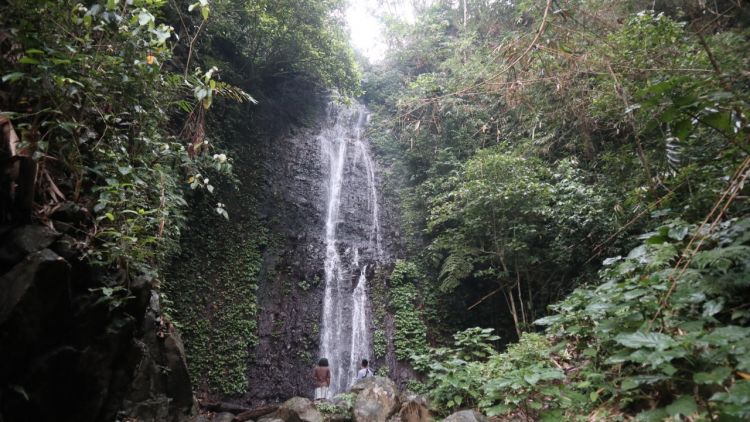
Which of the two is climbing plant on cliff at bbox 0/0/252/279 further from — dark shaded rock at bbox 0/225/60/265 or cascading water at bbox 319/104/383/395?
cascading water at bbox 319/104/383/395

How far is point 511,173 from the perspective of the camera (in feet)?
25.5

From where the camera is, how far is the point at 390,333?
9547mm

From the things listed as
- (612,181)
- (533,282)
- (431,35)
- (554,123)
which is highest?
(431,35)

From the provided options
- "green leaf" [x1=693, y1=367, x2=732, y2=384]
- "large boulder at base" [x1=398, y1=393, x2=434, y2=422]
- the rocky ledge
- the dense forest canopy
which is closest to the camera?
"green leaf" [x1=693, y1=367, x2=732, y2=384]

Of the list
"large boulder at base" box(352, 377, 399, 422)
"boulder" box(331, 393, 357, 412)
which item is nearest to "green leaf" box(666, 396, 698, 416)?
"large boulder at base" box(352, 377, 399, 422)

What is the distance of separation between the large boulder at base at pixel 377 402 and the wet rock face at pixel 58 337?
131 inches

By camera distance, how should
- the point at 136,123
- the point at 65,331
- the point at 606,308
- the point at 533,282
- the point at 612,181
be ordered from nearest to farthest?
the point at 606,308 < the point at 65,331 < the point at 136,123 < the point at 612,181 < the point at 533,282

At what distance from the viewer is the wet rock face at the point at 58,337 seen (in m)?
2.55

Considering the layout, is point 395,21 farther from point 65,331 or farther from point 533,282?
point 65,331

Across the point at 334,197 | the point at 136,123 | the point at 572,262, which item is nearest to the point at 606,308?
the point at 136,123

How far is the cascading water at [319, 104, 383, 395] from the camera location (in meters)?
9.07

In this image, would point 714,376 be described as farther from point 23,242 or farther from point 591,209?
point 591,209

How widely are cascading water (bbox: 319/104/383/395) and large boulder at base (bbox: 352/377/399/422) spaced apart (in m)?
2.55

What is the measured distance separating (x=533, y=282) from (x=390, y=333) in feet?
12.2
